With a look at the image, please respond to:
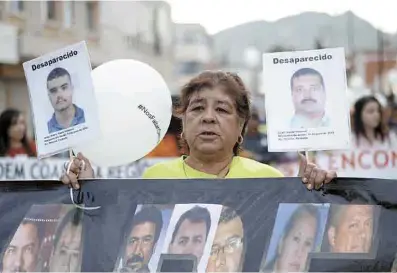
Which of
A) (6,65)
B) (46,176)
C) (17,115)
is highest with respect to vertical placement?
(6,65)

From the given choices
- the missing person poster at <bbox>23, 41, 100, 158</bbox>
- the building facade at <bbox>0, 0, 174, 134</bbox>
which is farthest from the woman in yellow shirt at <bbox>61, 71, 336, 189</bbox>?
the building facade at <bbox>0, 0, 174, 134</bbox>

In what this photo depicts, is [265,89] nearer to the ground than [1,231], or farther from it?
farther from it

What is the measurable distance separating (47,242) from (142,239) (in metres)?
0.35

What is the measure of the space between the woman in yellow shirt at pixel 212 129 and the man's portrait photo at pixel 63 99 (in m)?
0.42

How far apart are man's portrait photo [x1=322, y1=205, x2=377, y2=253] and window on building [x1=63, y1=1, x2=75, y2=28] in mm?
18279

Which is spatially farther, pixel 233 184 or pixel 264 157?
pixel 264 157

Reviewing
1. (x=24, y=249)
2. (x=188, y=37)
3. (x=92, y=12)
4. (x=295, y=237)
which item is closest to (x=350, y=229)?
(x=295, y=237)

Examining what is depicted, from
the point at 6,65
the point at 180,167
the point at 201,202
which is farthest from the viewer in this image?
the point at 6,65

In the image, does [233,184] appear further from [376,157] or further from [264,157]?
[264,157]

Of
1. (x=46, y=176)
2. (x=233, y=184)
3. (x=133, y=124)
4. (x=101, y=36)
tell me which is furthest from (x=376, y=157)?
(x=101, y=36)

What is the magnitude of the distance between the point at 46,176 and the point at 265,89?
644cm

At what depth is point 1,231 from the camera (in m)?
3.26

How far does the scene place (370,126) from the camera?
9.23 m

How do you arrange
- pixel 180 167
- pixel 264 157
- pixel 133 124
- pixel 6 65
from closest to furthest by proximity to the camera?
1. pixel 180 167
2. pixel 133 124
3. pixel 264 157
4. pixel 6 65
